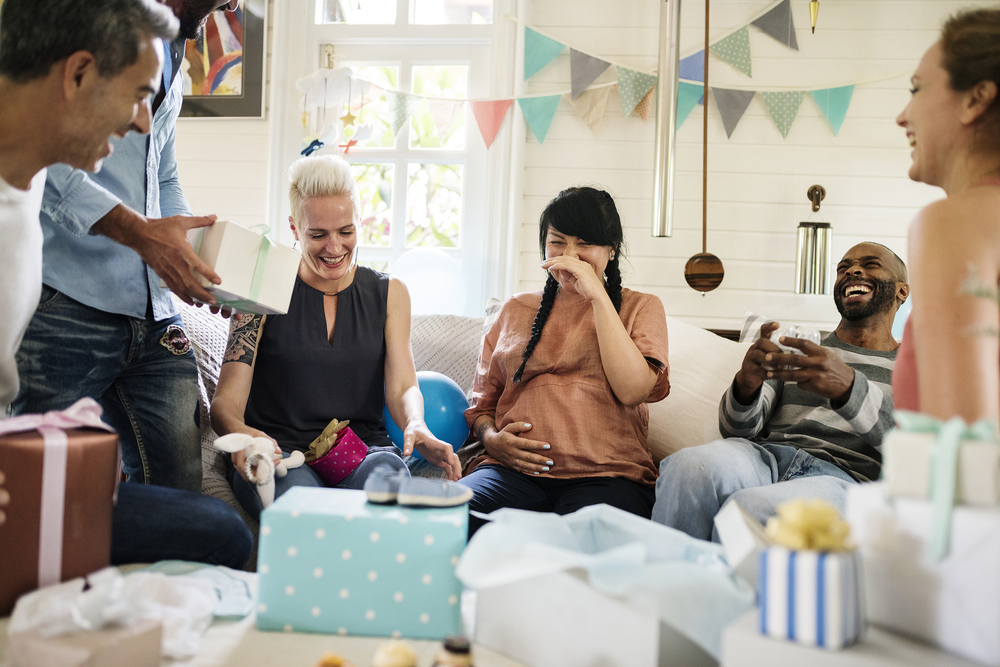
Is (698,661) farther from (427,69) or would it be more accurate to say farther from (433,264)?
(427,69)

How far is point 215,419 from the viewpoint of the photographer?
5.37ft

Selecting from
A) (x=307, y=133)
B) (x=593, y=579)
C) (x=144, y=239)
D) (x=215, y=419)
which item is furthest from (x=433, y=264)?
(x=593, y=579)

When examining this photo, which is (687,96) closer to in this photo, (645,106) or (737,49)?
(645,106)

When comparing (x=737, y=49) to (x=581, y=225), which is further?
(x=737, y=49)

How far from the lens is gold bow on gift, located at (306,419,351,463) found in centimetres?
164

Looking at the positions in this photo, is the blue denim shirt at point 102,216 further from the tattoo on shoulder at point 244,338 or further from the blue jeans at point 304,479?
the blue jeans at point 304,479

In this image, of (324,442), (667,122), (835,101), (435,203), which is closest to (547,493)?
(324,442)

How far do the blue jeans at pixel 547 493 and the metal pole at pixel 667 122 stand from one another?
3.89 ft

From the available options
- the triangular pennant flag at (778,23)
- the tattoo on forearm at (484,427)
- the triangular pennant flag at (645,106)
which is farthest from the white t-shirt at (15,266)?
the triangular pennant flag at (778,23)

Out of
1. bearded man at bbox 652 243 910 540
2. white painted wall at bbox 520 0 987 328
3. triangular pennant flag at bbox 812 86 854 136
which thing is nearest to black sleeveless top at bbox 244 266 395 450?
bearded man at bbox 652 243 910 540

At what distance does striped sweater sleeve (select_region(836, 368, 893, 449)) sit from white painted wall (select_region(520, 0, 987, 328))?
143 cm

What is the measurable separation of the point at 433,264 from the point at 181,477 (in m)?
1.69

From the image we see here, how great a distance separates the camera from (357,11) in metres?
3.27

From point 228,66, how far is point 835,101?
8.61ft
